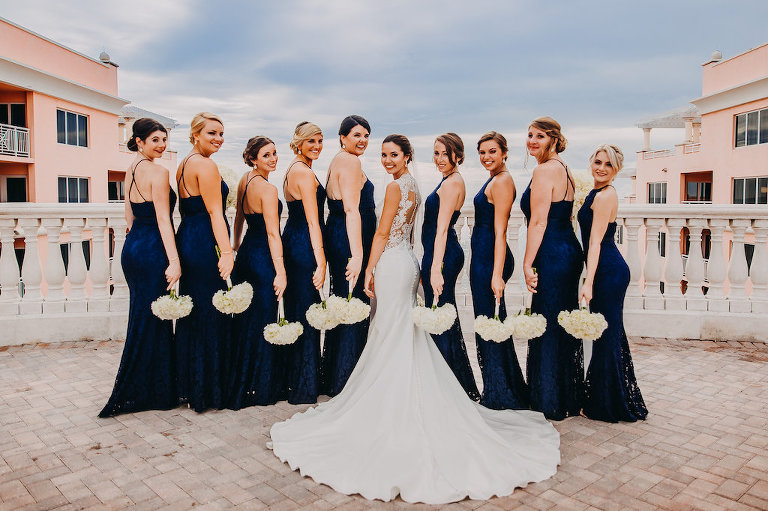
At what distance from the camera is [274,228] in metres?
5.16

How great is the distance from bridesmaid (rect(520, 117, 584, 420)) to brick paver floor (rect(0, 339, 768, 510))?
1.05 feet

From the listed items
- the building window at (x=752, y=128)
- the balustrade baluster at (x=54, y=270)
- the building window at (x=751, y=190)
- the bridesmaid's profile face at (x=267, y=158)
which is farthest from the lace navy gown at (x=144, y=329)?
the building window at (x=752, y=128)

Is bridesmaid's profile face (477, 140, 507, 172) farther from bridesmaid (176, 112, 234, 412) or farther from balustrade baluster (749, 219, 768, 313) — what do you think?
balustrade baluster (749, 219, 768, 313)

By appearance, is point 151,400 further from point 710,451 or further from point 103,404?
point 710,451

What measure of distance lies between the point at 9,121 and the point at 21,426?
2722 cm

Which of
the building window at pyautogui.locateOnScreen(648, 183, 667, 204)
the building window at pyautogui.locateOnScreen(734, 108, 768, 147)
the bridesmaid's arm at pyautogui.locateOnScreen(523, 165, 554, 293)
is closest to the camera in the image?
the bridesmaid's arm at pyautogui.locateOnScreen(523, 165, 554, 293)

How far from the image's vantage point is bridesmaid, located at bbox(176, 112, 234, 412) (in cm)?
500

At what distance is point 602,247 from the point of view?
503 cm

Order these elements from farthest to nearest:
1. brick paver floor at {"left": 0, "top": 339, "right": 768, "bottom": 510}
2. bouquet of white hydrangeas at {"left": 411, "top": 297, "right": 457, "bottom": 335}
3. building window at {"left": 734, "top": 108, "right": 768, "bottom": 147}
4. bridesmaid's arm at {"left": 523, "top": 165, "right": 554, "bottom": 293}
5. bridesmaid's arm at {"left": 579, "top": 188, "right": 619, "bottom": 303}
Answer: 1. building window at {"left": 734, "top": 108, "right": 768, "bottom": 147}
2. bridesmaid's arm at {"left": 579, "top": 188, "right": 619, "bottom": 303}
3. bridesmaid's arm at {"left": 523, "top": 165, "right": 554, "bottom": 293}
4. bouquet of white hydrangeas at {"left": 411, "top": 297, "right": 457, "bottom": 335}
5. brick paver floor at {"left": 0, "top": 339, "right": 768, "bottom": 510}

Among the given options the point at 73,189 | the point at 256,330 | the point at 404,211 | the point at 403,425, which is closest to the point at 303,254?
the point at 256,330

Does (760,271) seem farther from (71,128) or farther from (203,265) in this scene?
(71,128)

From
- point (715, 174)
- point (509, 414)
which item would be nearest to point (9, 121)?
point (509, 414)

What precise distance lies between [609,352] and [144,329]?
3966 mm

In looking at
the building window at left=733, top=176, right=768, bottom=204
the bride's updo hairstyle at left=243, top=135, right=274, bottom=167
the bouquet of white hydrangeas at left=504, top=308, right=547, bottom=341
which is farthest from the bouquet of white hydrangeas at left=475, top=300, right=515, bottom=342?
the building window at left=733, top=176, right=768, bottom=204
